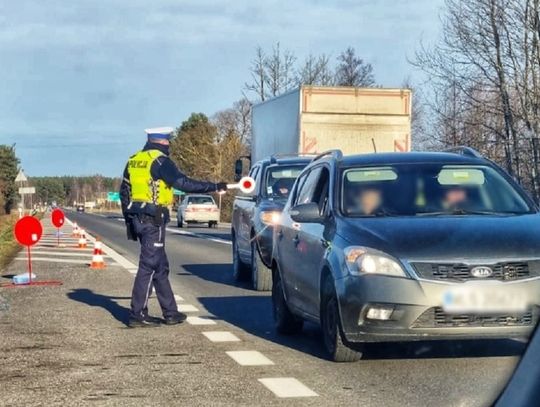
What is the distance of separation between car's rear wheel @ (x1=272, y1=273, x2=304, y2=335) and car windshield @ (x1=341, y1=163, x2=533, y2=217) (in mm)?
1652

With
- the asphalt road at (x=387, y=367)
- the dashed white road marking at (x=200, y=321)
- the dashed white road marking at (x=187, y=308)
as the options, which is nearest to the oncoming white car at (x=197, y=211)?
the dashed white road marking at (x=187, y=308)

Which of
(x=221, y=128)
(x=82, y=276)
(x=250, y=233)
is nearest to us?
(x=250, y=233)

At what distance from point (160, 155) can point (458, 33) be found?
2548 cm

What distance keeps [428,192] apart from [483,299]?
6.57 ft

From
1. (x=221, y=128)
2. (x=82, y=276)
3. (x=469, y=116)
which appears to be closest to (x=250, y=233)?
(x=82, y=276)

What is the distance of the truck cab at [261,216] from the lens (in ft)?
45.9

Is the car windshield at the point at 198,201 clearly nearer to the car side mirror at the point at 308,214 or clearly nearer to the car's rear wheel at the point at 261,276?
the car's rear wheel at the point at 261,276

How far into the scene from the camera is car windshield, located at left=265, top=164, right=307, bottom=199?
15.0 meters

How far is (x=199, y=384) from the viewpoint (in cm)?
739

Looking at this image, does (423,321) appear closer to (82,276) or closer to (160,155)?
(160,155)

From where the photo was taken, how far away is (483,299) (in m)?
6.51

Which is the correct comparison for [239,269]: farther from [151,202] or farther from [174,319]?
[151,202]

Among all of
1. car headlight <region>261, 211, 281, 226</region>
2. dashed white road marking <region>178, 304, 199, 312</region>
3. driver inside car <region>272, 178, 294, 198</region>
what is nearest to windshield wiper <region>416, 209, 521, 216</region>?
dashed white road marking <region>178, 304, 199, 312</region>

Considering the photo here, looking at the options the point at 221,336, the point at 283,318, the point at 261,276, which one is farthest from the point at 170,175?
the point at 261,276
